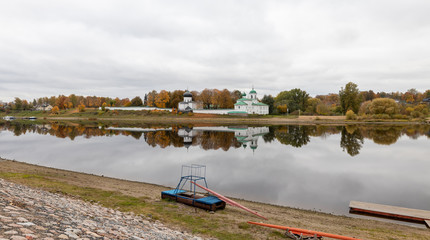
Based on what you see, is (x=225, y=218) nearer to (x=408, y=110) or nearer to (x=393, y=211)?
(x=393, y=211)

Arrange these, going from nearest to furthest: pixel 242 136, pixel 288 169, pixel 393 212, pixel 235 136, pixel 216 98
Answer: pixel 393 212, pixel 288 169, pixel 242 136, pixel 235 136, pixel 216 98

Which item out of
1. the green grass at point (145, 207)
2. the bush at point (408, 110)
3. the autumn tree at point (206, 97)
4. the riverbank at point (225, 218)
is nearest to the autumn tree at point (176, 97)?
the autumn tree at point (206, 97)

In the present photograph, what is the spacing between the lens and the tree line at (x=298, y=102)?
9416 cm

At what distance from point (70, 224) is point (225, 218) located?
19.1 ft

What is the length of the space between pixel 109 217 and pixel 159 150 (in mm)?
23539

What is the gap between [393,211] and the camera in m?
12.6

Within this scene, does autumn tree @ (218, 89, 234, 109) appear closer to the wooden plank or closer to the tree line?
the tree line

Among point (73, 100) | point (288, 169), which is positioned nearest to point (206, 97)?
point (73, 100)

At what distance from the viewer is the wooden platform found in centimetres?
1200

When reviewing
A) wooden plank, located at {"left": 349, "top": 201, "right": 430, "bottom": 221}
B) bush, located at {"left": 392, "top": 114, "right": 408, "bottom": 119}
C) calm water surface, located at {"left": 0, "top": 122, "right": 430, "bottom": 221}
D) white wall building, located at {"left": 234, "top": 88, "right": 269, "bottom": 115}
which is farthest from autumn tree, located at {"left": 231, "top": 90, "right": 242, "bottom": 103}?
wooden plank, located at {"left": 349, "top": 201, "right": 430, "bottom": 221}

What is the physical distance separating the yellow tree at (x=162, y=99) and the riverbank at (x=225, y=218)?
111 metres

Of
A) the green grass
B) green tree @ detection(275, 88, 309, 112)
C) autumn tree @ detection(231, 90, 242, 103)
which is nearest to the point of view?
the green grass

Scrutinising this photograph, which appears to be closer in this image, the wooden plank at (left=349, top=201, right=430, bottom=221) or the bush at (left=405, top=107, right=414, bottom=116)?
the wooden plank at (left=349, top=201, right=430, bottom=221)

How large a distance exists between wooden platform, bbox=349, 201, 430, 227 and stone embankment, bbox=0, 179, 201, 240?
918cm
